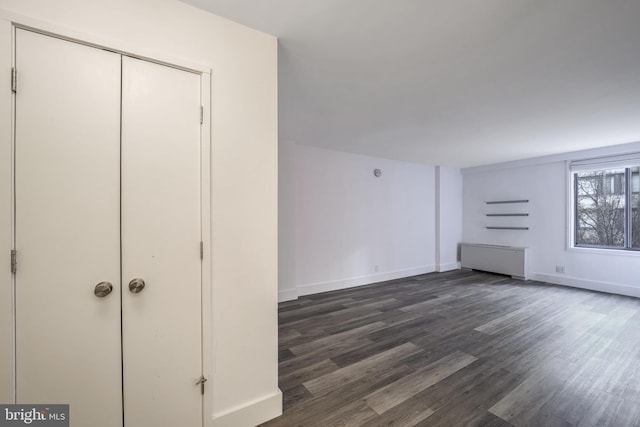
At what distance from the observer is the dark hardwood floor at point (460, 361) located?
5.50ft

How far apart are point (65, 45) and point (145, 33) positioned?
0.34 meters

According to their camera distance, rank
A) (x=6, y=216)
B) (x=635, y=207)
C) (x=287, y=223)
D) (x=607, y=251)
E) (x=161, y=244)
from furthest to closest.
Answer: (x=607, y=251) < (x=635, y=207) < (x=287, y=223) < (x=161, y=244) < (x=6, y=216)

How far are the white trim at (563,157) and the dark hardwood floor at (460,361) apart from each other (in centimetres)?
243

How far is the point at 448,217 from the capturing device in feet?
20.0

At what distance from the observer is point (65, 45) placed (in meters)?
1.12

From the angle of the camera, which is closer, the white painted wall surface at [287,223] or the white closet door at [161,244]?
the white closet door at [161,244]

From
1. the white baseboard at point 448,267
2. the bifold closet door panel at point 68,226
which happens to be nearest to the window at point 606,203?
the white baseboard at point 448,267

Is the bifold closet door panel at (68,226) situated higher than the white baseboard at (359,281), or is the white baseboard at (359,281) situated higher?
the bifold closet door panel at (68,226)

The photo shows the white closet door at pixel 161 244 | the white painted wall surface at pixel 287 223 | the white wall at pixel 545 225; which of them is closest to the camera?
the white closet door at pixel 161 244

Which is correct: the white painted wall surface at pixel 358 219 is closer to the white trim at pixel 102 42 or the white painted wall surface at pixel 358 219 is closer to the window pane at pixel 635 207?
the white trim at pixel 102 42

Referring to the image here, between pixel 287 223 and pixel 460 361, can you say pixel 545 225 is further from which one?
pixel 287 223

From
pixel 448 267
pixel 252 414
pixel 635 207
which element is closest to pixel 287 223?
pixel 252 414

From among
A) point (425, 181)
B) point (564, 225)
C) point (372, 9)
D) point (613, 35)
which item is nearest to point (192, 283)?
point (372, 9)

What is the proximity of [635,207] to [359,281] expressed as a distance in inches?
190
